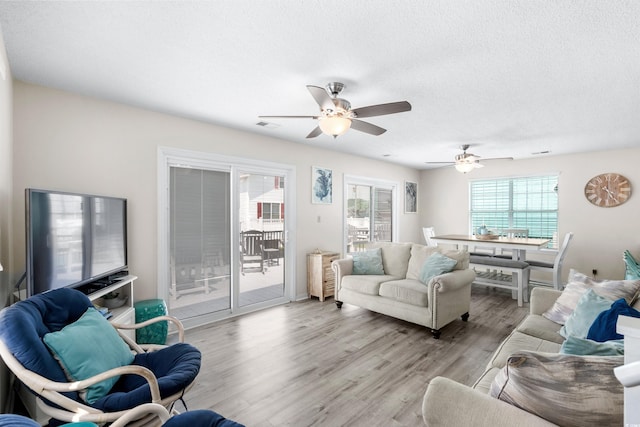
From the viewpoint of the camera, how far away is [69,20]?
67.9 inches

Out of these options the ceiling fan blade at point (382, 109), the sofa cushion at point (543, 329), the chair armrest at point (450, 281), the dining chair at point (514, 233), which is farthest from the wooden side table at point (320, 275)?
the dining chair at point (514, 233)

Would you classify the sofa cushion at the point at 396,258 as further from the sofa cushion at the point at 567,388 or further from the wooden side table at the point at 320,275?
the sofa cushion at the point at 567,388

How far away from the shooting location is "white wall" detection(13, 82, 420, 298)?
2.53 meters

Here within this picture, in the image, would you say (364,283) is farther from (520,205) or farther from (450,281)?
(520,205)

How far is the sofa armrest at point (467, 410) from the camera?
3.41 feet

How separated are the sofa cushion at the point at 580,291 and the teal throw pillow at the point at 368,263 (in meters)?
2.04

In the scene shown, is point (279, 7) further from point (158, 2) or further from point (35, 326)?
point (35, 326)

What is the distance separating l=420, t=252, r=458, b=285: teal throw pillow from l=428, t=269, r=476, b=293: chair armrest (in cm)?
10

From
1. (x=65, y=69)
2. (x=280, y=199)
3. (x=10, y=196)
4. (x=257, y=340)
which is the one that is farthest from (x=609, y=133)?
(x=10, y=196)

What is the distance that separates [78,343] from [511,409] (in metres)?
2.08

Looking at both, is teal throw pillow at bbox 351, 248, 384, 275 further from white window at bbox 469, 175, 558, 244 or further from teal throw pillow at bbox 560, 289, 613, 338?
white window at bbox 469, 175, 558, 244

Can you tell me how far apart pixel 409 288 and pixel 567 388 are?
8.31ft

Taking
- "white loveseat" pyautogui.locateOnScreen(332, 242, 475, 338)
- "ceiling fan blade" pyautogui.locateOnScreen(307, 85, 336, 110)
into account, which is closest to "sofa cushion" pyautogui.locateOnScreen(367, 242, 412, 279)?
"white loveseat" pyautogui.locateOnScreen(332, 242, 475, 338)

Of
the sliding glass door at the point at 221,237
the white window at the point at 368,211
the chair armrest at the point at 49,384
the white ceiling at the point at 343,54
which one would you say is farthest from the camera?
the white window at the point at 368,211
